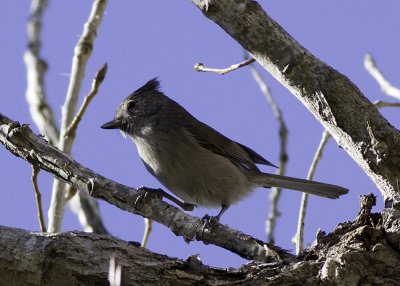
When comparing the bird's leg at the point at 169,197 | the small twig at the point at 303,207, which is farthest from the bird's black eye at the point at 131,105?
the small twig at the point at 303,207

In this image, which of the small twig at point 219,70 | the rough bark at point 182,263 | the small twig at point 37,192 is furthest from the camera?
the small twig at point 37,192

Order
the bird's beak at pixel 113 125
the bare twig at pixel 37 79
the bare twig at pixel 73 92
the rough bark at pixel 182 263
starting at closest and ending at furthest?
the rough bark at pixel 182 263
the bare twig at pixel 73 92
the bare twig at pixel 37 79
the bird's beak at pixel 113 125

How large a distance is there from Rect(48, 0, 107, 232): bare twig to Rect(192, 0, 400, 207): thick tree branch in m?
1.72

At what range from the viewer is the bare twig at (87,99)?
4582 millimetres

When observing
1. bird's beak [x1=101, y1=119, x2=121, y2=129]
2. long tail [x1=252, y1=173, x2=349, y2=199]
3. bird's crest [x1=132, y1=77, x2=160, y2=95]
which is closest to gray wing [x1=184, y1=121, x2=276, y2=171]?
long tail [x1=252, y1=173, x2=349, y2=199]

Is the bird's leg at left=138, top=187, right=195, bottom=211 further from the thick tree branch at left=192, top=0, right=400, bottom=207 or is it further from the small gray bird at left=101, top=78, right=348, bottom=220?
the thick tree branch at left=192, top=0, right=400, bottom=207

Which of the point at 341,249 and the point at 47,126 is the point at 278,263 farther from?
the point at 47,126

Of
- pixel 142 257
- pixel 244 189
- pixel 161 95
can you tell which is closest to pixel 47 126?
pixel 161 95

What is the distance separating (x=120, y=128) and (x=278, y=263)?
3.18 m

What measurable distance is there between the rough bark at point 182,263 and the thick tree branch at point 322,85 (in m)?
0.42

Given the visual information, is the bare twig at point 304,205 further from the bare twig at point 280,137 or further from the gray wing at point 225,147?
the gray wing at point 225,147

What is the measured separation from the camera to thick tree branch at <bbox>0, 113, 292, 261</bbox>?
367cm

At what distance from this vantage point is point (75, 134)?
4660mm

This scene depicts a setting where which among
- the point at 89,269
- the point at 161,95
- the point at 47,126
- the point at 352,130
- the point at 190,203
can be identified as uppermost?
the point at 161,95
